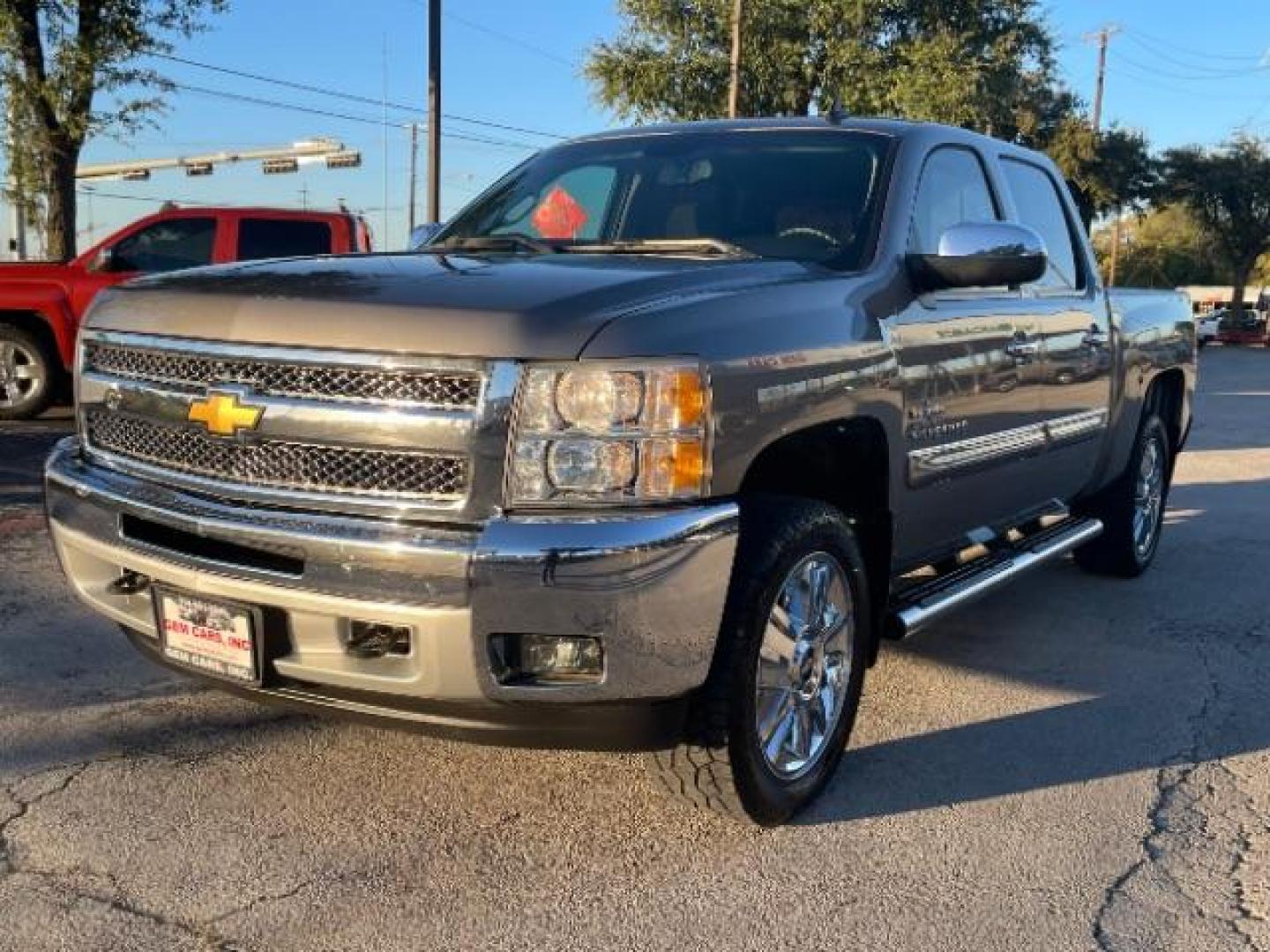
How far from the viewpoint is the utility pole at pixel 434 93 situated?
18281 millimetres

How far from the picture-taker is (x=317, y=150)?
141 ft

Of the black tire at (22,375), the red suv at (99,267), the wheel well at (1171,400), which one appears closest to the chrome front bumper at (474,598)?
the wheel well at (1171,400)

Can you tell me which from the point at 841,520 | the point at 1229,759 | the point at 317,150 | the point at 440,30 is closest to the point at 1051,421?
the point at 1229,759

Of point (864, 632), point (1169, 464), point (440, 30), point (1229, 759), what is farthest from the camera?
point (440, 30)

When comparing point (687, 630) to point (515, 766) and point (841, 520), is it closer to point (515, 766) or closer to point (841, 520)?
point (841, 520)

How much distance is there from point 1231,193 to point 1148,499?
166 feet

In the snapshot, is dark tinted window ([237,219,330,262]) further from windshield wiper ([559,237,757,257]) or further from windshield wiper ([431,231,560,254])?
windshield wiper ([559,237,757,257])

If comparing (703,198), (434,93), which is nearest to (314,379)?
(703,198)

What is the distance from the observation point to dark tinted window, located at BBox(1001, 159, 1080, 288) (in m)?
5.11

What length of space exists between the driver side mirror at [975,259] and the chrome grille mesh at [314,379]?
170 centimetres

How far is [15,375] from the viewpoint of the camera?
10672 mm

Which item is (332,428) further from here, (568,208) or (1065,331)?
(1065,331)

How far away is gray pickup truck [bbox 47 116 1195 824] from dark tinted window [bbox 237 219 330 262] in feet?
24.1

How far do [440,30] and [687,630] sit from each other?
56.7ft
